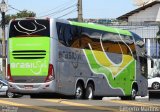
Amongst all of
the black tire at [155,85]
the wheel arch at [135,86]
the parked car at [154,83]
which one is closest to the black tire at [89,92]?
the wheel arch at [135,86]

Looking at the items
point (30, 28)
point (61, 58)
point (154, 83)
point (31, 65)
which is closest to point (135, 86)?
point (61, 58)

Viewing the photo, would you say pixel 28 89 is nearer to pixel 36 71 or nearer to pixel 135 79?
pixel 36 71

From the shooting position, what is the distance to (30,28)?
21.1 m

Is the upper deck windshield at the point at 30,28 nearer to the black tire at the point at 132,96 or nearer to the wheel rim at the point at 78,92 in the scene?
the wheel rim at the point at 78,92

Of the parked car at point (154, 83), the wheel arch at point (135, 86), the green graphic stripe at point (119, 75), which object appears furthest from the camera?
the parked car at point (154, 83)

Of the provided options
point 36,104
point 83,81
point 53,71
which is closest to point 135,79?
point 83,81

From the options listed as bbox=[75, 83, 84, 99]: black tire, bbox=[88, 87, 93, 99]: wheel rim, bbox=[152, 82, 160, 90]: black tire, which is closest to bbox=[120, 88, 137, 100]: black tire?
bbox=[88, 87, 93, 99]: wheel rim

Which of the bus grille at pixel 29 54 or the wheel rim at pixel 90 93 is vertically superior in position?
the bus grille at pixel 29 54

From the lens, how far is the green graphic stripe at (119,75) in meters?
23.4

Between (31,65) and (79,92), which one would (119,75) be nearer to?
(79,92)

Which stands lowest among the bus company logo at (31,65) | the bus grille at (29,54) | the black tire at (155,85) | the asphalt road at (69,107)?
the black tire at (155,85)

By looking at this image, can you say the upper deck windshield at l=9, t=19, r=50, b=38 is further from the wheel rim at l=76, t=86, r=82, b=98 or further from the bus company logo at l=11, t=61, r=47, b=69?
the wheel rim at l=76, t=86, r=82, b=98

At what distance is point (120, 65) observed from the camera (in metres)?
25.7

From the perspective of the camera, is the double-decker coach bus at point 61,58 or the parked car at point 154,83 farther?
the parked car at point 154,83
